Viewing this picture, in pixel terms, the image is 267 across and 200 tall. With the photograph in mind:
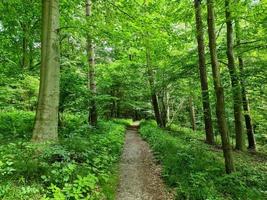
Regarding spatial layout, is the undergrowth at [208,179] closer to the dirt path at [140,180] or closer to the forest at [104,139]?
the forest at [104,139]

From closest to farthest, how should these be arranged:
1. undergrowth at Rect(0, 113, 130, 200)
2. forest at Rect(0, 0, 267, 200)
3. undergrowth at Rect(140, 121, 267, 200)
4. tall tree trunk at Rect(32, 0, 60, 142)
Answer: undergrowth at Rect(0, 113, 130, 200) → forest at Rect(0, 0, 267, 200) → undergrowth at Rect(140, 121, 267, 200) → tall tree trunk at Rect(32, 0, 60, 142)

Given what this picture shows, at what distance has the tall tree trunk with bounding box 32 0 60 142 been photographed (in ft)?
22.9

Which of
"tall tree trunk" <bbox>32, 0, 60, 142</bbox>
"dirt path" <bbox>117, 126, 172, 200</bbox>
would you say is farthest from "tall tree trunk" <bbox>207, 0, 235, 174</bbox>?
"tall tree trunk" <bbox>32, 0, 60, 142</bbox>

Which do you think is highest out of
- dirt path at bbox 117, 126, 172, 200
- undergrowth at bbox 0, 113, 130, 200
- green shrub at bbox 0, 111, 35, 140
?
green shrub at bbox 0, 111, 35, 140

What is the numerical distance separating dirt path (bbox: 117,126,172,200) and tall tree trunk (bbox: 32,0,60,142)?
2339 millimetres

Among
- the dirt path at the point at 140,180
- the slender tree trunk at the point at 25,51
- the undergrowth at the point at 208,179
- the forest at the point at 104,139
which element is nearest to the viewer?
the forest at the point at 104,139

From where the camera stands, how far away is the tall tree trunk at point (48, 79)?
22.9ft

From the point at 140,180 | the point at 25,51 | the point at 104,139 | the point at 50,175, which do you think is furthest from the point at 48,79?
the point at 25,51

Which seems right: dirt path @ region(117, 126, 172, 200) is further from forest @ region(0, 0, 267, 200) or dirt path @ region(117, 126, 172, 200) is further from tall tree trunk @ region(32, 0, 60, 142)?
tall tree trunk @ region(32, 0, 60, 142)

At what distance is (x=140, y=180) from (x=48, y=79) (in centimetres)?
372

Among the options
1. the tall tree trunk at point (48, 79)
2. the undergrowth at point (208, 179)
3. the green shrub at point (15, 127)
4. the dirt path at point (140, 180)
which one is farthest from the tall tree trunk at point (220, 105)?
the green shrub at point (15, 127)

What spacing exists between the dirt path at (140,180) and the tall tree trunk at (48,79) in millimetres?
2339

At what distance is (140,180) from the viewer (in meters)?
7.43

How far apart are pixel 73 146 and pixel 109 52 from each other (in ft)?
64.3
